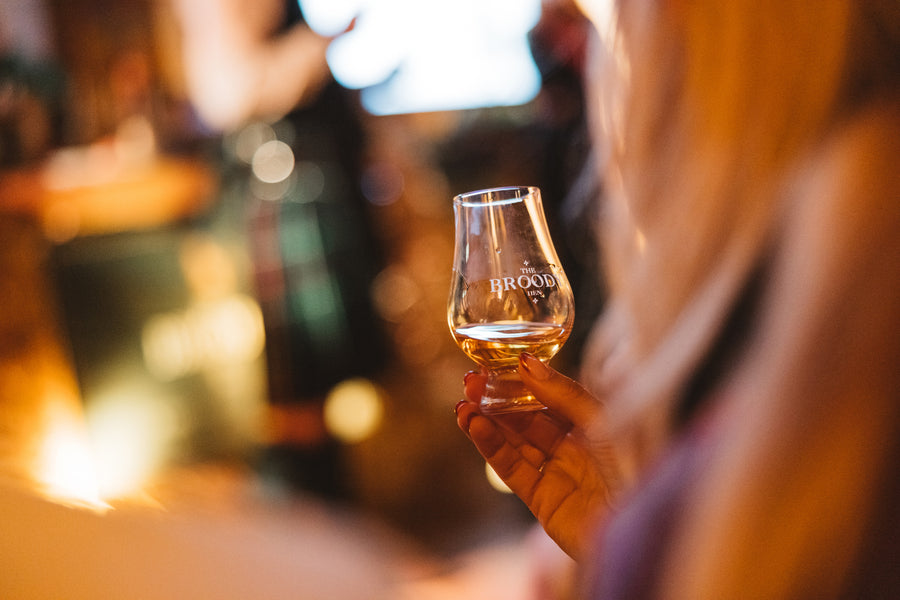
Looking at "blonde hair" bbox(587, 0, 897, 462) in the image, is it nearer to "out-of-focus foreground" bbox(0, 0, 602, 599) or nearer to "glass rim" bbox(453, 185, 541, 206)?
"glass rim" bbox(453, 185, 541, 206)

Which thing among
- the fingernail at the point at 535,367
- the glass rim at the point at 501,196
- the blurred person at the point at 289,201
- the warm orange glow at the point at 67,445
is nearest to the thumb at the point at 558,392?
the fingernail at the point at 535,367

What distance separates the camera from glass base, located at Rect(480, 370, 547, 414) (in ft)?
3.29

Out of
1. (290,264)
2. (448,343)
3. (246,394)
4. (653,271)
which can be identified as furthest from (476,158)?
(653,271)

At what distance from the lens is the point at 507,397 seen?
1008 mm

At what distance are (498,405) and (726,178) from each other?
40 cm

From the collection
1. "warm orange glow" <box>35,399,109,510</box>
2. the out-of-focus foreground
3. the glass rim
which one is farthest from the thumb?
"warm orange glow" <box>35,399,109,510</box>

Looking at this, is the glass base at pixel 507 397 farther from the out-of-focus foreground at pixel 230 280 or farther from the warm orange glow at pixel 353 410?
the warm orange glow at pixel 353 410

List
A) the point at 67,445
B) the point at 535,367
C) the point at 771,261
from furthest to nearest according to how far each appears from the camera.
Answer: the point at 67,445 → the point at 535,367 → the point at 771,261

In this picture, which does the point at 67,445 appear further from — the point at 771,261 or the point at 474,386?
the point at 771,261

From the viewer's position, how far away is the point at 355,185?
3668mm

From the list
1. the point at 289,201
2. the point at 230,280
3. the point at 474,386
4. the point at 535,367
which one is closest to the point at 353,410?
the point at 230,280

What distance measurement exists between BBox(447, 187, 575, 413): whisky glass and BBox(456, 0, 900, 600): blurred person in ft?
0.17

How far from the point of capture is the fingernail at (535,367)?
0.95m

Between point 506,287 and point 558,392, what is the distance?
0.15 meters
